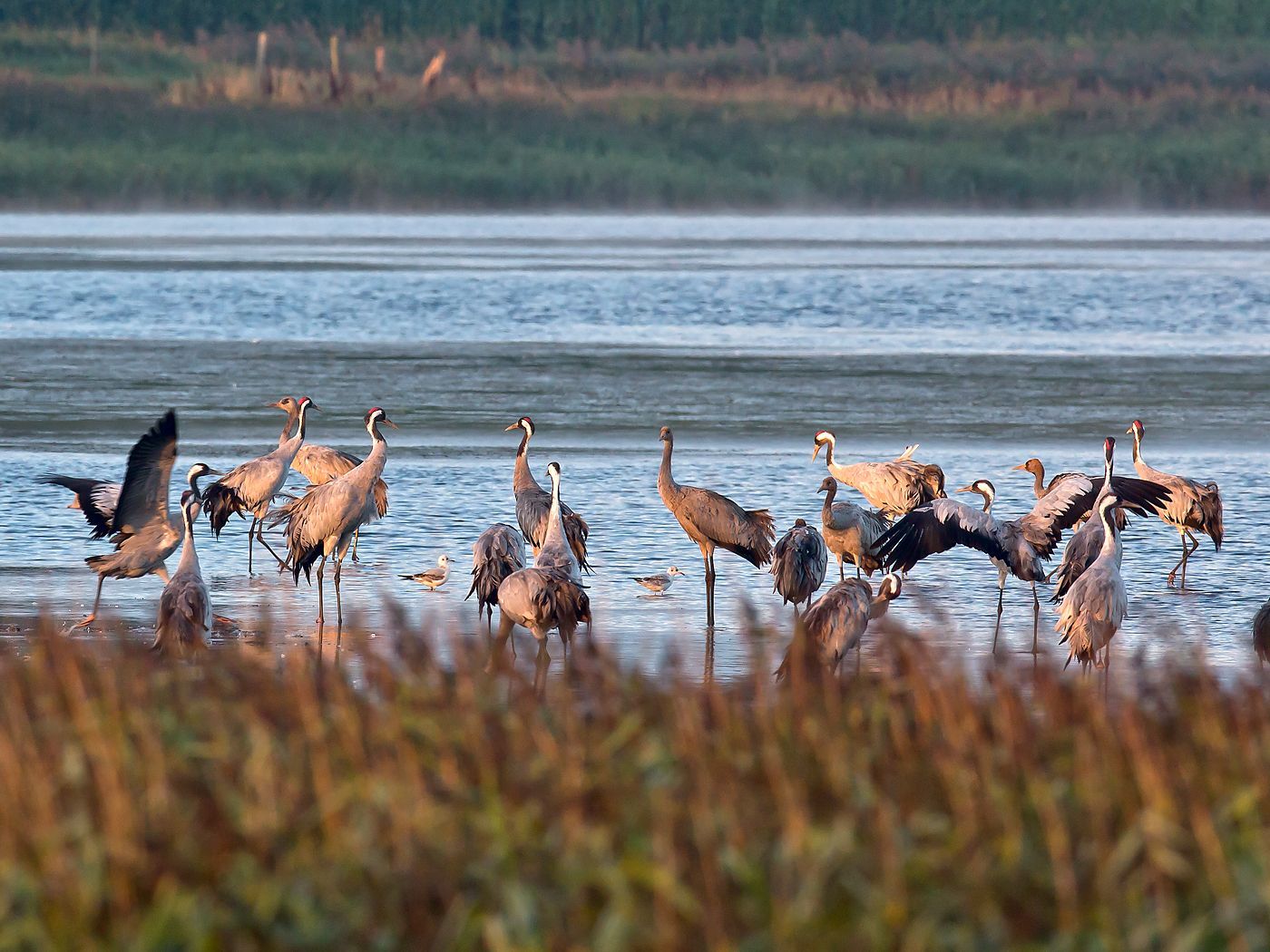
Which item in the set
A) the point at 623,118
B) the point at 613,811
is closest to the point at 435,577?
the point at 613,811

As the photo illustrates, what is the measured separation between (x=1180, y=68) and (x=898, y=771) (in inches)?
1801

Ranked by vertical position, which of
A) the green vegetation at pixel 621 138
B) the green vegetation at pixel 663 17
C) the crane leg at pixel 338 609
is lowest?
the crane leg at pixel 338 609

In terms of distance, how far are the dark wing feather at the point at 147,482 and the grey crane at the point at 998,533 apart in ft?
10.7

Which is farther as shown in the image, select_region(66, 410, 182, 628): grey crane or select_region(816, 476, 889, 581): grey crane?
select_region(816, 476, 889, 581): grey crane

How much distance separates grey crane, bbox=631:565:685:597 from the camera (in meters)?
10.8

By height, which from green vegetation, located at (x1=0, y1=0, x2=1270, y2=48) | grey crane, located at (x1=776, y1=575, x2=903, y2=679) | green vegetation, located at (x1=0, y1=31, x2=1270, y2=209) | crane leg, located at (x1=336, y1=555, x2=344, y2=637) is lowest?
crane leg, located at (x1=336, y1=555, x2=344, y2=637)

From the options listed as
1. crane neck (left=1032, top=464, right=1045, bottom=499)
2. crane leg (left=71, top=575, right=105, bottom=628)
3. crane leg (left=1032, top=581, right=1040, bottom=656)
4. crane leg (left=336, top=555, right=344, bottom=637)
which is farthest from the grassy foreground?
crane neck (left=1032, top=464, right=1045, bottom=499)

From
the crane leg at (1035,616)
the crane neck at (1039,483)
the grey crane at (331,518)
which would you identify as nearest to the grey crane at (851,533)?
the crane leg at (1035,616)

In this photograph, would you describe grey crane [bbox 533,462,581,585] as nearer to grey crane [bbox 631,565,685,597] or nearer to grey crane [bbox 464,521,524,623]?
grey crane [bbox 464,521,524,623]

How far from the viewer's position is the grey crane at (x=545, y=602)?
352 inches

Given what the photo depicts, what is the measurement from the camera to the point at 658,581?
10.8 metres

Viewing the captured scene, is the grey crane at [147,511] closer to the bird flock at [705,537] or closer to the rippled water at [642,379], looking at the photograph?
the bird flock at [705,537]

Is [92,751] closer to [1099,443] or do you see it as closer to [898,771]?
[898,771]

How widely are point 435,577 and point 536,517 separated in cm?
88
